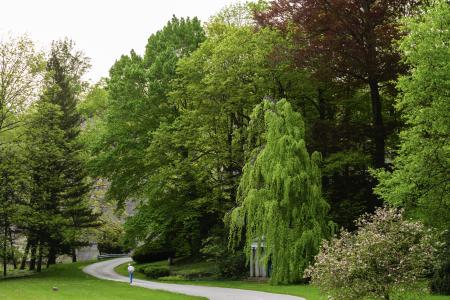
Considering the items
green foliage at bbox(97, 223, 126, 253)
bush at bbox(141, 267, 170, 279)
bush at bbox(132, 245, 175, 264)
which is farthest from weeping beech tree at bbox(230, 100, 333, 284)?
green foliage at bbox(97, 223, 126, 253)

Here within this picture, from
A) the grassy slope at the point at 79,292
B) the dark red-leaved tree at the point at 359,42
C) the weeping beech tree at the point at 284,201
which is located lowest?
the grassy slope at the point at 79,292

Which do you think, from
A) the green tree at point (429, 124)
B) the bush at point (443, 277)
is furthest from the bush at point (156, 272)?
the bush at point (443, 277)

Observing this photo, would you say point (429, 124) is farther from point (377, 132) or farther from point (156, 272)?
point (156, 272)

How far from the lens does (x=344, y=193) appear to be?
33.6 meters

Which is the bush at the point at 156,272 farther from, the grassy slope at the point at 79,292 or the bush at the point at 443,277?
the bush at the point at 443,277

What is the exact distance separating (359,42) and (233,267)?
16.0m

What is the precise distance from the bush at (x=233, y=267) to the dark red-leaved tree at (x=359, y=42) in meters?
10.7

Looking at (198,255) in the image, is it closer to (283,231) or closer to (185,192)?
(185,192)

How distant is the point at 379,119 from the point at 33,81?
25.0 metres

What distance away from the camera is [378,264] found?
1536cm

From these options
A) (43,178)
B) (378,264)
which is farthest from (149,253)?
(378,264)

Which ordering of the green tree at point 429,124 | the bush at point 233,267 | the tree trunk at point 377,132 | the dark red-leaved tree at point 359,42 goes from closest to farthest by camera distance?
the green tree at point 429,124 → the dark red-leaved tree at point 359,42 → the tree trunk at point 377,132 → the bush at point 233,267

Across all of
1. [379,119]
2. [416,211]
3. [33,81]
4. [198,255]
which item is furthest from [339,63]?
[33,81]

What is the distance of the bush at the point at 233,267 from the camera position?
33.9 meters
